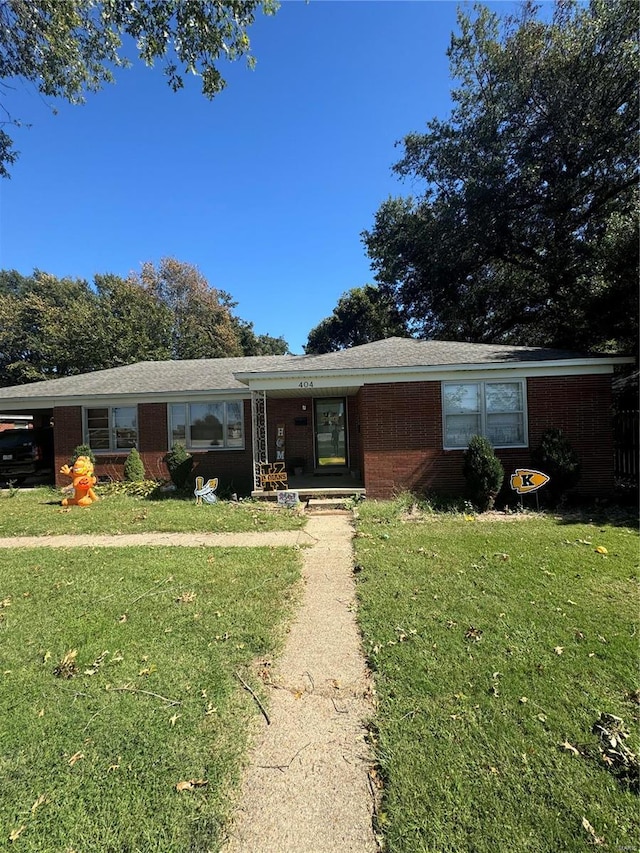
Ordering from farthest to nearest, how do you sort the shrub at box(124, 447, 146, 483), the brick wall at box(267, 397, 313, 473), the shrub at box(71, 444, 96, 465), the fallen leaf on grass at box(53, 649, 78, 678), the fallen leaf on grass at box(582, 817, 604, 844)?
the brick wall at box(267, 397, 313, 473), the shrub at box(71, 444, 96, 465), the shrub at box(124, 447, 146, 483), the fallen leaf on grass at box(53, 649, 78, 678), the fallen leaf on grass at box(582, 817, 604, 844)

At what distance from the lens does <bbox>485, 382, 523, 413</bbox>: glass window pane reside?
955cm

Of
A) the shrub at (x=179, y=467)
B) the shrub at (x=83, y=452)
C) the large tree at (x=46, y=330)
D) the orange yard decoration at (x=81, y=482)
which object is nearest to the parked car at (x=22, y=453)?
the shrub at (x=83, y=452)

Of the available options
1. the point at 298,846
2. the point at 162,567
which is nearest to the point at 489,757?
the point at 298,846

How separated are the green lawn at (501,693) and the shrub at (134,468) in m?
9.35

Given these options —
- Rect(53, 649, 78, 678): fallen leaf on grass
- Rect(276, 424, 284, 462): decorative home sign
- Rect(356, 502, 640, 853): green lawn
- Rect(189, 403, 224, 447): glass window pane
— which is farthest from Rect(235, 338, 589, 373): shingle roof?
Rect(53, 649, 78, 678): fallen leaf on grass

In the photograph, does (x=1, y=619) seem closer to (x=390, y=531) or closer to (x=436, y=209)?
(x=390, y=531)

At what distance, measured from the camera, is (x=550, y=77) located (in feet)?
46.9

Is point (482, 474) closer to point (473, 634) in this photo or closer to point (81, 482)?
point (473, 634)

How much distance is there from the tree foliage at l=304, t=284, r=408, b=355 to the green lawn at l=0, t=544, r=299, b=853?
871 inches

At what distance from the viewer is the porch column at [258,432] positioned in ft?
34.9

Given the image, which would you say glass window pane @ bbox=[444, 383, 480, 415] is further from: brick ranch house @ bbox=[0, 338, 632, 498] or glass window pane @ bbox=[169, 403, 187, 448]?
glass window pane @ bbox=[169, 403, 187, 448]

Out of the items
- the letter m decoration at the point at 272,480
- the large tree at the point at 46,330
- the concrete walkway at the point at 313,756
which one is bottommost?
the concrete walkway at the point at 313,756

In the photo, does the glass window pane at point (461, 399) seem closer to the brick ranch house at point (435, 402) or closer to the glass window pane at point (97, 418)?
the brick ranch house at point (435, 402)

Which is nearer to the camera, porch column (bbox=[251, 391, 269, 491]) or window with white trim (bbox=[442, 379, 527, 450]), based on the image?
window with white trim (bbox=[442, 379, 527, 450])
